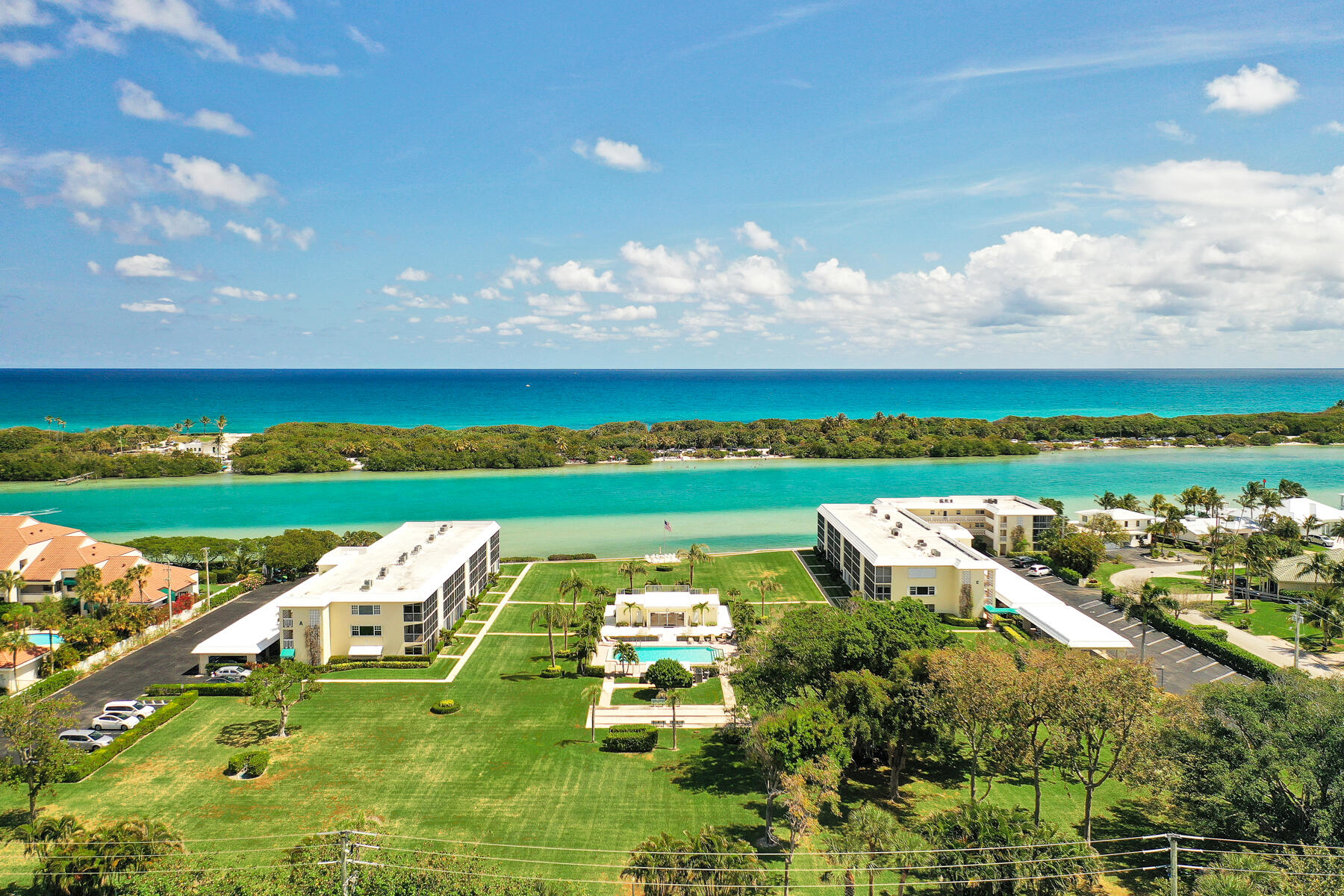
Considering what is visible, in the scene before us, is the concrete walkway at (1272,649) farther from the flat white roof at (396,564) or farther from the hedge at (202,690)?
the hedge at (202,690)

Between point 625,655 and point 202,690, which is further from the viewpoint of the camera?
point 625,655

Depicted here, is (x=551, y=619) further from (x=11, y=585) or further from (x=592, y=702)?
(x=11, y=585)

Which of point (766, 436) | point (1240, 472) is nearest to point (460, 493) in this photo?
point (766, 436)

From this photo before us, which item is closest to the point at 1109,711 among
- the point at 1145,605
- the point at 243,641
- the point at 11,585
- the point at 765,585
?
the point at 1145,605

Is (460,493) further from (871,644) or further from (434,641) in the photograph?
(871,644)

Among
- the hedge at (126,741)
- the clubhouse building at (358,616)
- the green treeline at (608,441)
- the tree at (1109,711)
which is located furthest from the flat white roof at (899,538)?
the green treeline at (608,441)

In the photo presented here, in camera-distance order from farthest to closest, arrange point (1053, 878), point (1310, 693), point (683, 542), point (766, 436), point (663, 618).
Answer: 1. point (766, 436)
2. point (683, 542)
3. point (663, 618)
4. point (1310, 693)
5. point (1053, 878)

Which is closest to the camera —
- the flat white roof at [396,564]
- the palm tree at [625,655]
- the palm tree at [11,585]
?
the palm tree at [625,655]
